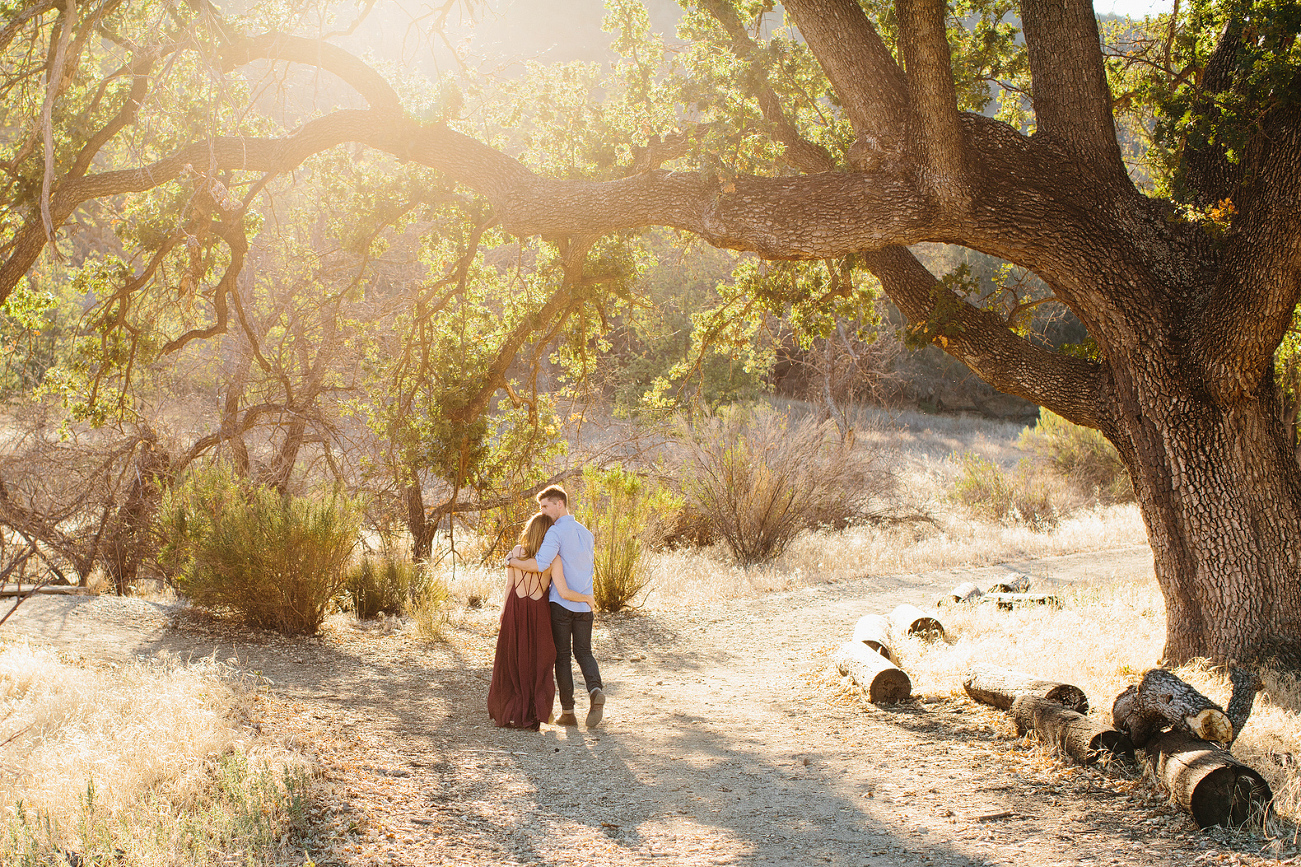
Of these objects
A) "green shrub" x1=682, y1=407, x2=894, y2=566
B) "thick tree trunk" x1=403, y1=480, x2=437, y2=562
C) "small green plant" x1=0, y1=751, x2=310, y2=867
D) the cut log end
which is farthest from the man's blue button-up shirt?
"green shrub" x1=682, y1=407, x2=894, y2=566

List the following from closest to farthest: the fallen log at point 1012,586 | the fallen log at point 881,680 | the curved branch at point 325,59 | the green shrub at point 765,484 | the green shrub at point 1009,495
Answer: the fallen log at point 881,680 → the curved branch at point 325,59 → the fallen log at point 1012,586 → the green shrub at point 765,484 → the green shrub at point 1009,495

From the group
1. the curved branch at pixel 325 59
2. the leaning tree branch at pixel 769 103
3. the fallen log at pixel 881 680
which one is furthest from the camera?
the curved branch at pixel 325 59

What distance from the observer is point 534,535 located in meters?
5.89

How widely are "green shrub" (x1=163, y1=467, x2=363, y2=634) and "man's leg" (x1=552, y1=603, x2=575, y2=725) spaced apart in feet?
11.4

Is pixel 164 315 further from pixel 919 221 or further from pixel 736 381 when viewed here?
pixel 736 381

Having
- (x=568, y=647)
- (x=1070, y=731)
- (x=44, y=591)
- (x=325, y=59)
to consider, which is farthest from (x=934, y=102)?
(x=44, y=591)

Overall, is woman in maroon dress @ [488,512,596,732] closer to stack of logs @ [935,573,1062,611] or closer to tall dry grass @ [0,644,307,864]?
tall dry grass @ [0,644,307,864]

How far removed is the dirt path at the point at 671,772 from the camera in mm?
3930

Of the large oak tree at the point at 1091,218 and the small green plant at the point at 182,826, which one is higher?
the large oak tree at the point at 1091,218

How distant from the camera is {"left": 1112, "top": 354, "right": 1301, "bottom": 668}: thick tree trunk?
5.86 meters

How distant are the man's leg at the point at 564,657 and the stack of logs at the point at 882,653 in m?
2.14

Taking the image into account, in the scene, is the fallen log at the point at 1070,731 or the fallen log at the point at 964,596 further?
the fallen log at the point at 964,596

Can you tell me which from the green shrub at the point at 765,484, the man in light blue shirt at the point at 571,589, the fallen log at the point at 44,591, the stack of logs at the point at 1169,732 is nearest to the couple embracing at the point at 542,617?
the man in light blue shirt at the point at 571,589

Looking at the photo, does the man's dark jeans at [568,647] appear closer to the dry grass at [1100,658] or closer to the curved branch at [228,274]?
the dry grass at [1100,658]
